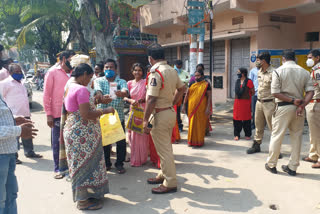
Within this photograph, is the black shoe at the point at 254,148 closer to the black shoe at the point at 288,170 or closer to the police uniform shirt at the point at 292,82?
the black shoe at the point at 288,170

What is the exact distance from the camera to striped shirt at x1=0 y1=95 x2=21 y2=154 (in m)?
2.14

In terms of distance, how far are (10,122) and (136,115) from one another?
238 centimetres

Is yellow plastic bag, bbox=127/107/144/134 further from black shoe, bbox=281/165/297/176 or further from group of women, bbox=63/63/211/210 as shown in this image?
black shoe, bbox=281/165/297/176

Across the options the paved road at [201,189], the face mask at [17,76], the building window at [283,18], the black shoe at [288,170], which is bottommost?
the paved road at [201,189]

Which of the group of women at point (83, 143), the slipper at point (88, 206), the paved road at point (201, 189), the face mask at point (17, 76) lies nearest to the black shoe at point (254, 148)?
the paved road at point (201, 189)

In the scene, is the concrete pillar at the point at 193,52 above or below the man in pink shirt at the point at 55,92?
above

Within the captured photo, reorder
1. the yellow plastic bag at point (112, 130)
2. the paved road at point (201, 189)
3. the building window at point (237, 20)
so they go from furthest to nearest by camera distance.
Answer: the building window at point (237, 20)
the yellow plastic bag at point (112, 130)
the paved road at point (201, 189)

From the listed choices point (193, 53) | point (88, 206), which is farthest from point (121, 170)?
point (193, 53)

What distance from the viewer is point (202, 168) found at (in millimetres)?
4492

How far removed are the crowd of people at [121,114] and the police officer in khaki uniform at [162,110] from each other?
1 cm

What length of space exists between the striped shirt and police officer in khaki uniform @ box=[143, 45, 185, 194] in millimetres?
1550

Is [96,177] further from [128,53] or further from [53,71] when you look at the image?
[128,53]

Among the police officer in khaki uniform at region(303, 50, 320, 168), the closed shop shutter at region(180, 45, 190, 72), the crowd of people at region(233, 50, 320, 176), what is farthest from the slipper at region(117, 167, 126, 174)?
the closed shop shutter at region(180, 45, 190, 72)

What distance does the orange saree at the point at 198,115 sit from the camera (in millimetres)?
5656
